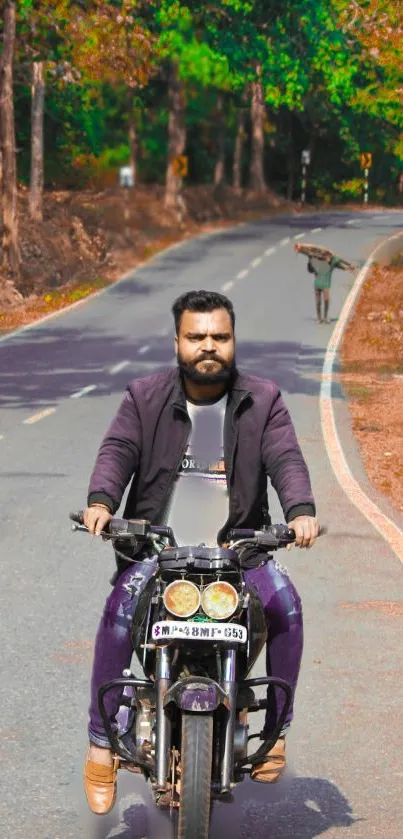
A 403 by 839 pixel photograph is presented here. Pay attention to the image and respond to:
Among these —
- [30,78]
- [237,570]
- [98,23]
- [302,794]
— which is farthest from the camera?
[30,78]

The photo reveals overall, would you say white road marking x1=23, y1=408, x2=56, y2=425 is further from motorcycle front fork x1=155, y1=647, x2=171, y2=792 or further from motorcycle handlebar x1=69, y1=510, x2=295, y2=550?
motorcycle front fork x1=155, y1=647, x2=171, y2=792

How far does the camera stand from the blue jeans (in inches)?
213

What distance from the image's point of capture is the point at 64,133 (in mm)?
58812

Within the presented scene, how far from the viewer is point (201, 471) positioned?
5551 millimetres

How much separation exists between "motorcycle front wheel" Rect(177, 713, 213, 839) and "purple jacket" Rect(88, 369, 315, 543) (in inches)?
35.0

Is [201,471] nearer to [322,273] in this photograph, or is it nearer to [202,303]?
[202,303]

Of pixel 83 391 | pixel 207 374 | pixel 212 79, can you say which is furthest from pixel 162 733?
pixel 212 79

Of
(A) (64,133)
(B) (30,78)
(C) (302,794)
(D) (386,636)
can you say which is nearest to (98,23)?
(B) (30,78)

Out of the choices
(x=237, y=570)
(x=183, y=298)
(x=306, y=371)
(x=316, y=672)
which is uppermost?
(x=183, y=298)

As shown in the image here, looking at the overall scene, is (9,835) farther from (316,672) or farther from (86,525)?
(316,672)

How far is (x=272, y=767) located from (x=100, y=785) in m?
0.56

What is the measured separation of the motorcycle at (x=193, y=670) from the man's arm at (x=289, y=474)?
0.07 meters

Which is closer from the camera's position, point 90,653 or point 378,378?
point 90,653

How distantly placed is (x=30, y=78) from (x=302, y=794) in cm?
4919
